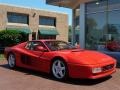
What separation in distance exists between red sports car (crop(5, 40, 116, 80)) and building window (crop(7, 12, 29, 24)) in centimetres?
2683

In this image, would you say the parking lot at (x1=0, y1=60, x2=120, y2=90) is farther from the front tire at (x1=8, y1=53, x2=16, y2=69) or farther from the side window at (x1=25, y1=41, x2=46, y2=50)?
the front tire at (x1=8, y1=53, x2=16, y2=69)

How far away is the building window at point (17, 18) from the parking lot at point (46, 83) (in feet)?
92.1

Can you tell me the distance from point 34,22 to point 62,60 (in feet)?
103

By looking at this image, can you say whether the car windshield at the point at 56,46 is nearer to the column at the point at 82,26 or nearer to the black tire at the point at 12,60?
the black tire at the point at 12,60

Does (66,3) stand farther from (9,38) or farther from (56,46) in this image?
(56,46)

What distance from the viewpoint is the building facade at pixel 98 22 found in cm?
1575

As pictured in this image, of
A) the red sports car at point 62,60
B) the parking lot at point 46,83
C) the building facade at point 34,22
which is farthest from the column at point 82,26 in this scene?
the building facade at point 34,22

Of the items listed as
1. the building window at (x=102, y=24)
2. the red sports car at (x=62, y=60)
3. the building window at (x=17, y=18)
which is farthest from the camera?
the building window at (x=17, y=18)

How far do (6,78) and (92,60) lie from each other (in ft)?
8.76

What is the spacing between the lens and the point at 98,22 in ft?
55.2

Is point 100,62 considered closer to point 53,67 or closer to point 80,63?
point 80,63

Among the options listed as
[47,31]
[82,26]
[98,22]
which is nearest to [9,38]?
[82,26]

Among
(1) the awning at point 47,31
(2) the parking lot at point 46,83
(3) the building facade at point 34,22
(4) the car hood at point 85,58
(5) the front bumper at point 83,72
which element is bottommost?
(2) the parking lot at point 46,83

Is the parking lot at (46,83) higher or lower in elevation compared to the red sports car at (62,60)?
lower
